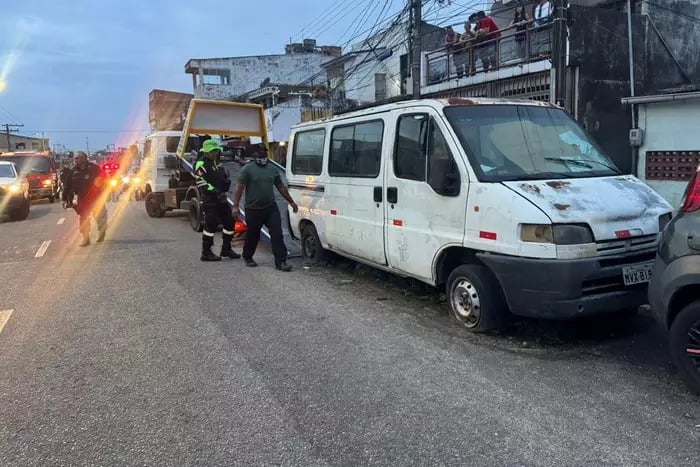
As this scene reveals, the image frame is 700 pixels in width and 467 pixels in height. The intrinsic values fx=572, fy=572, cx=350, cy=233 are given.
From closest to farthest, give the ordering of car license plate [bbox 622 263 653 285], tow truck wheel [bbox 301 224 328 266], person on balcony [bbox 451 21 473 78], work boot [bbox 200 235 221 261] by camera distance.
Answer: car license plate [bbox 622 263 653 285], tow truck wheel [bbox 301 224 328 266], work boot [bbox 200 235 221 261], person on balcony [bbox 451 21 473 78]

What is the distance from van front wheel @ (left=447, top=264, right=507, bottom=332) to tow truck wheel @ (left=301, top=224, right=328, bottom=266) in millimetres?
2993

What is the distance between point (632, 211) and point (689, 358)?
4.13ft

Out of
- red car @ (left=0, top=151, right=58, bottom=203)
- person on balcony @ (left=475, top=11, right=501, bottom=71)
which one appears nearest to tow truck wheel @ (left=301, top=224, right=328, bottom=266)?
person on balcony @ (left=475, top=11, right=501, bottom=71)

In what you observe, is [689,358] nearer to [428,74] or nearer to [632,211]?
[632,211]

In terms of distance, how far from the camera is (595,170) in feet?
16.6

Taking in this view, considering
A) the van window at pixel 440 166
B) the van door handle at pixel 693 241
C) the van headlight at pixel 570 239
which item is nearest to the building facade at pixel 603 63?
the van window at pixel 440 166

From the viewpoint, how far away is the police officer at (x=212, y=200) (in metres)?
8.70

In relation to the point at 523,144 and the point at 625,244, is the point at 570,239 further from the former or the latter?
the point at 523,144

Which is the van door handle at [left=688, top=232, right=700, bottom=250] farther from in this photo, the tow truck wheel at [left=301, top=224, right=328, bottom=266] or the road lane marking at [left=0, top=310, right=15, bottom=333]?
the road lane marking at [left=0, top=310, right=15, bottom=333]

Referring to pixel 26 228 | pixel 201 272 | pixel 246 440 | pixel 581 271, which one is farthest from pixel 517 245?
pixel 26 228

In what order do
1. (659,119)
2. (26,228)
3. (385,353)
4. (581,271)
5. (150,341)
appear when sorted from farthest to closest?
(26,228), (659,119), (150,341), (385,353), (581,271)

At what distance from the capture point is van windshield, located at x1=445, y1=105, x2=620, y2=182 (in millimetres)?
4848

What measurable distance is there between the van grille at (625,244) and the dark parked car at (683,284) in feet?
1.60

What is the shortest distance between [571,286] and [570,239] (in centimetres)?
35
